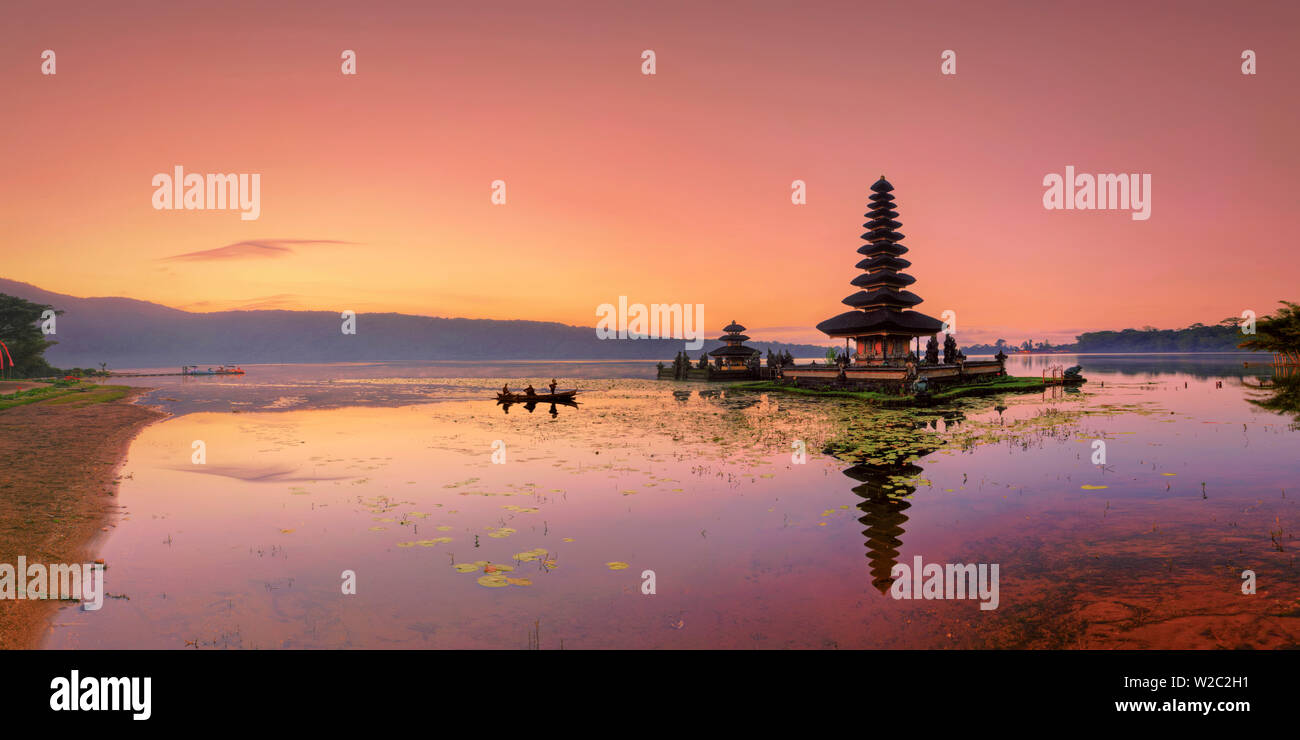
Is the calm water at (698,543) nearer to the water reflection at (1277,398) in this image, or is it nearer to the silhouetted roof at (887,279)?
the water reflection at (1277,398)

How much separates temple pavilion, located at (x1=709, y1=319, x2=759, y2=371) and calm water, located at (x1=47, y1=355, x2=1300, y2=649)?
4875cm

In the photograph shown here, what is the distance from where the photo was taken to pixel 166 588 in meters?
7.99

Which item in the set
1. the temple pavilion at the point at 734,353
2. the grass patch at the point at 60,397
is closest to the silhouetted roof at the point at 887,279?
the temple pavilion at the point at 734,353

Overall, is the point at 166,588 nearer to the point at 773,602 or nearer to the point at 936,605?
the point at 773,602

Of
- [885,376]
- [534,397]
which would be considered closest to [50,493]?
[534,397]

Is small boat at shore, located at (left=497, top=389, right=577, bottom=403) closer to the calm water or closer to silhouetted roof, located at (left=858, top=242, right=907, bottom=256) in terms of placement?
the calm water

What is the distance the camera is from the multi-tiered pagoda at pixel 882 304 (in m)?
47.7

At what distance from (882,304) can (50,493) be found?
164 ft

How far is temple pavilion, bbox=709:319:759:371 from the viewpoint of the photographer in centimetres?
6931

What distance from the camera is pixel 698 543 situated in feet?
31.6

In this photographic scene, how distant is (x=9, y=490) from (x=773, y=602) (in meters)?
17.1

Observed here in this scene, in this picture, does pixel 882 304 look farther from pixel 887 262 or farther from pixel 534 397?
pixel 534 397

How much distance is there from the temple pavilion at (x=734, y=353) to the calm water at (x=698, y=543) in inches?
1919
